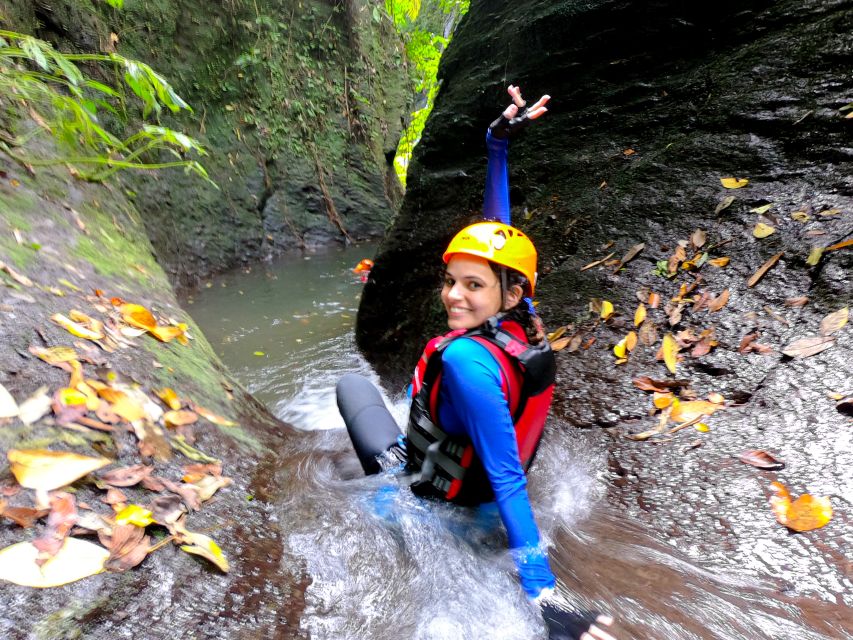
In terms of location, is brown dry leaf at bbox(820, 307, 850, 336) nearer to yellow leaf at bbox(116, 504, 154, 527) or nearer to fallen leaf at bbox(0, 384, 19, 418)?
yellow leaf at bbox(116, 504, 154, 527)

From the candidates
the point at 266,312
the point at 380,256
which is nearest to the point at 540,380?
the point at 380,256

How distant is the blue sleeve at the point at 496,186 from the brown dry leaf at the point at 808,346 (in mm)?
1404

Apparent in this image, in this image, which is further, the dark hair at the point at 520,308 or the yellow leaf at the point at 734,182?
the yellow leaf at the point at 734,182

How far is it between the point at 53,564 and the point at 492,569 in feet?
4.23

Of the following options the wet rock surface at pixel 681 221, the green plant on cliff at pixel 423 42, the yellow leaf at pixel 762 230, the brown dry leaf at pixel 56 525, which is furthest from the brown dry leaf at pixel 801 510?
the green plant on cliff at pixel 423 42

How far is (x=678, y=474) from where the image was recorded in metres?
1.91

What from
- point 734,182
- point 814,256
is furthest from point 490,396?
point 734,182

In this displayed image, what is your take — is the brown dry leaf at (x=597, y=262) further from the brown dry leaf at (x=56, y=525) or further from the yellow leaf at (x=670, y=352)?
the brown dry leaf at (x=56, y=525)

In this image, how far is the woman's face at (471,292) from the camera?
1880 mm

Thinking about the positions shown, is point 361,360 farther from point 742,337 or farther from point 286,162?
point 286,162

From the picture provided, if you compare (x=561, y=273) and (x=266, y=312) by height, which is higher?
(x=561, y=273)

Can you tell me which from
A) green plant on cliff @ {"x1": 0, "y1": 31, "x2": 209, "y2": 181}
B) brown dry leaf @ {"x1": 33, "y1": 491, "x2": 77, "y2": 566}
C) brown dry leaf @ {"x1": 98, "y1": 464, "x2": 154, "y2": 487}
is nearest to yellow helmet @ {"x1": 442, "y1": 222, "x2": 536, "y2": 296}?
brown dry leaf @ {"x1": 98, "y1": 464, "x2": 154, "y2": 487}

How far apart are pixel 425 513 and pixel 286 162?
10.4 meters

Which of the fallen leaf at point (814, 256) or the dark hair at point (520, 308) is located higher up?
the dark hair at point (520, 308)
